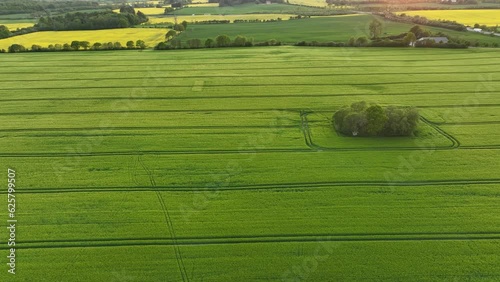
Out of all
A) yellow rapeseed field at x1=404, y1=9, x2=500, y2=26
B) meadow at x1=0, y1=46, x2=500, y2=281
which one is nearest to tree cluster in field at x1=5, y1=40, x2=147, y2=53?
meadow at x1=0, y1=46, x2=500, y2=281

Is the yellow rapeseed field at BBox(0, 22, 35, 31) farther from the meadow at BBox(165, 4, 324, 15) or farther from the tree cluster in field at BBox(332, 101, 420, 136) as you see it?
the tree cluster in field at BBox(332, 101, 420, 136)

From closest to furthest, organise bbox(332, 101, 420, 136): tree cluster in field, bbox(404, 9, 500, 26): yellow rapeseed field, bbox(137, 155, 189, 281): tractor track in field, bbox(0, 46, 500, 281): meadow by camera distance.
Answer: bbox(137, 155, 189, 281): tractor track in field
bbox(0, 46, 500, 281): meadow
bbox(332, 101, 420, 136): tree cluster in field
bbox(404, 9, 500, 26): yellow rapeseed field

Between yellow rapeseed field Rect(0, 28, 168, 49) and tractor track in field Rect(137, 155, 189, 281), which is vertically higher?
yellow rapeseed field Rect(0, 28, 168, 49)

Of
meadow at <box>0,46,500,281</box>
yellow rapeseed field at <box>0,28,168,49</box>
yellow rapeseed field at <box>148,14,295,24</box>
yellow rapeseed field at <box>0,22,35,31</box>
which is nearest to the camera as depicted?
meadow at <box>0,46,500,281</box>

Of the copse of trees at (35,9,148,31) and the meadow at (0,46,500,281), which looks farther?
the copse of trees at (35,9,148,31)

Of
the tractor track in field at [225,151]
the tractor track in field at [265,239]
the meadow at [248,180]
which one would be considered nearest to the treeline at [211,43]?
the meadow at [248,180]

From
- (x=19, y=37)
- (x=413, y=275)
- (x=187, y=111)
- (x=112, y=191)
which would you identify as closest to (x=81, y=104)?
(x=187, y=111)

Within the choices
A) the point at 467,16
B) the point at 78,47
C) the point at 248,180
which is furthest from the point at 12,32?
the point at 467,16

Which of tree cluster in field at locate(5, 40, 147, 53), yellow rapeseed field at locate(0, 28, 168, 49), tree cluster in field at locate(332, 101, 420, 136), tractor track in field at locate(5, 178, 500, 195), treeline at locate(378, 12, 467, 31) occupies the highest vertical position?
treeline at locate(378, 12, 467, 31)
